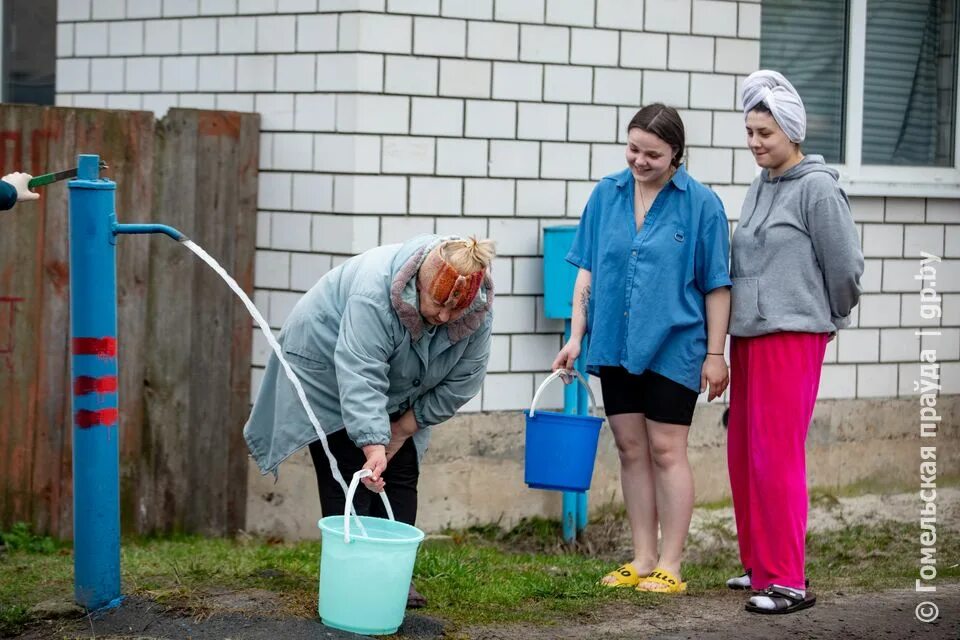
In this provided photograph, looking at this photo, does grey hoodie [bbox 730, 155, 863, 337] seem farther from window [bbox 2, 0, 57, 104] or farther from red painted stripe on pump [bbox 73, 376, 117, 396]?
window [bbox 2, 0, 57, 104]

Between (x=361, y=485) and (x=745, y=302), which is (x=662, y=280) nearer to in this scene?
(x=745, y=302)

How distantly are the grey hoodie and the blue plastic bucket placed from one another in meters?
0.70

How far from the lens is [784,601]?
517cm

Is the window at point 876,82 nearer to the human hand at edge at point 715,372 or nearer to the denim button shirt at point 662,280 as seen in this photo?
the denim button shirt at point 662,280

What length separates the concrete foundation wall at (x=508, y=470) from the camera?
22.7 ft

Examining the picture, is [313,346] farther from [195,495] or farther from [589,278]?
[195,495]

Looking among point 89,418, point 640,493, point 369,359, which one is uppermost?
point 369,359

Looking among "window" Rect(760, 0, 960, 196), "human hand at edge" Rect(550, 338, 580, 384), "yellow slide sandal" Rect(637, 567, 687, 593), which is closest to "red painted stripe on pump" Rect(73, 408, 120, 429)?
"human hand at edge" Rect(550, 338, 580, 384)

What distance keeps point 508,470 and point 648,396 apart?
1837 mm

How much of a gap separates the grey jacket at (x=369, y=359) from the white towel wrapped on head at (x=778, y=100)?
1.33 m

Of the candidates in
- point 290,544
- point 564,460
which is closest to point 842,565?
point 564,460

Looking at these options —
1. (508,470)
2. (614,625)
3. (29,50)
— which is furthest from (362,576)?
(29,50)

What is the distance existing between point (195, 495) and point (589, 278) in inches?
101

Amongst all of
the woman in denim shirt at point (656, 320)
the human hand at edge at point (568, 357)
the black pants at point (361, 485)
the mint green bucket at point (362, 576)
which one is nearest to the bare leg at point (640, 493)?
the woman in denim shirt at point (656, 320)
